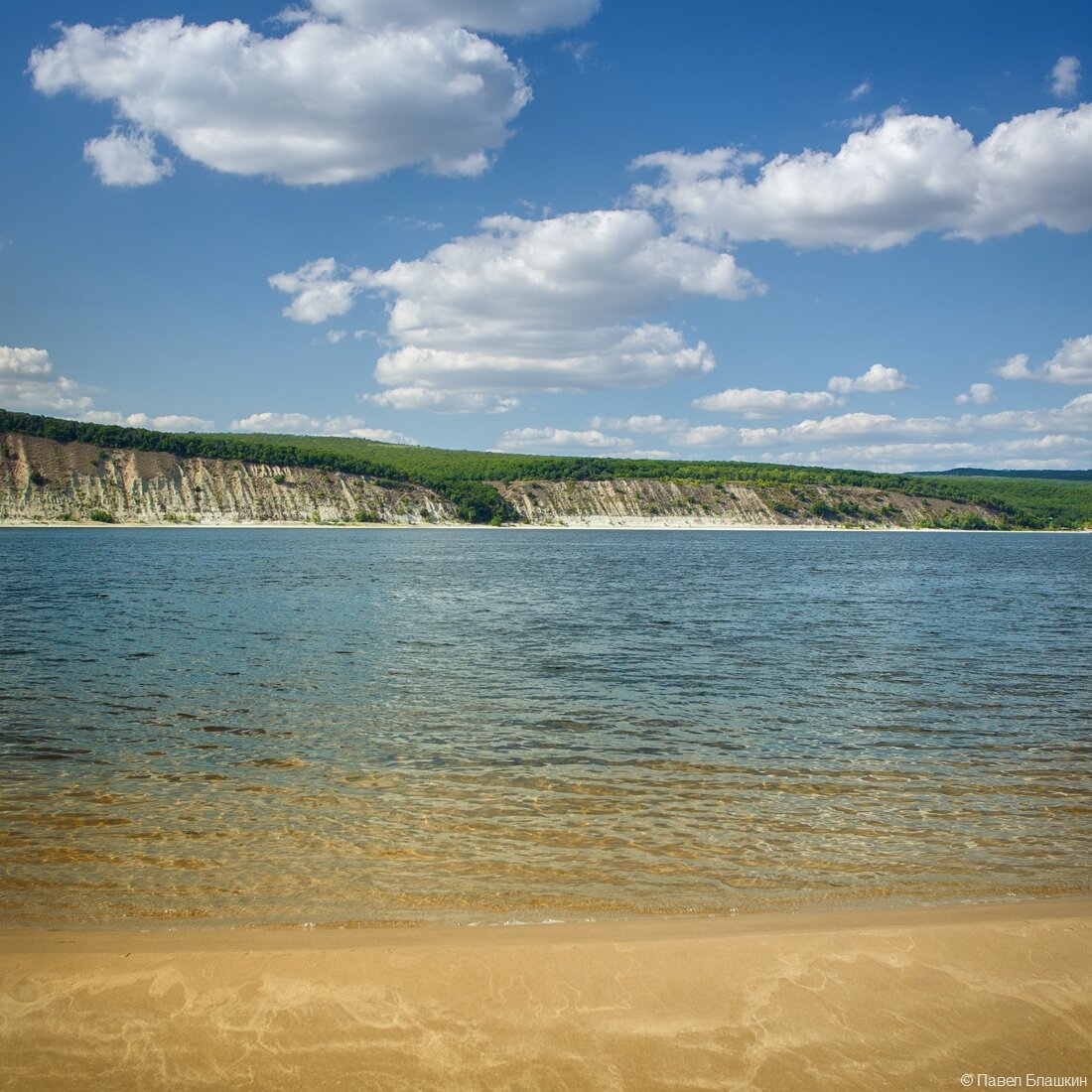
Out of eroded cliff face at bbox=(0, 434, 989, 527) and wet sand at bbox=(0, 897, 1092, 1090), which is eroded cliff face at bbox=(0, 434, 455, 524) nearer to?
eroded cliff face at bbox=(0, 434, 989, 527)

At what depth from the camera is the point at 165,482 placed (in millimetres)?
171625

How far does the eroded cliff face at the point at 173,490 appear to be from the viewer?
510 ft

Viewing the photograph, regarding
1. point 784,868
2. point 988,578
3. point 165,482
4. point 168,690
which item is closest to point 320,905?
point 784,868

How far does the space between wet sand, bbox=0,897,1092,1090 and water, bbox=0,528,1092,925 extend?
1.12m

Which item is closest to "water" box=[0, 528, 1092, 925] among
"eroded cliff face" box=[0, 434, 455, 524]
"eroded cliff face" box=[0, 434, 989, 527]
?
"eroded cliff face" box=[0, 434, 989, 527]

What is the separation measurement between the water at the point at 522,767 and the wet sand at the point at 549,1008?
44.3 inches

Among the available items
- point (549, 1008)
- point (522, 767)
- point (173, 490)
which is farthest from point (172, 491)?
point (549, 1008)

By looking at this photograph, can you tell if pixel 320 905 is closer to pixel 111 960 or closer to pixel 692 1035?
pixel 111 960

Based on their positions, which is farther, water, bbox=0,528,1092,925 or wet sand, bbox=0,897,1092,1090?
water, bbox=0,528,1092,925

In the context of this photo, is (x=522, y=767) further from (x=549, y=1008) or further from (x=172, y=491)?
(x=172, y=491)

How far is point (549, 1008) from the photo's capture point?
603cm

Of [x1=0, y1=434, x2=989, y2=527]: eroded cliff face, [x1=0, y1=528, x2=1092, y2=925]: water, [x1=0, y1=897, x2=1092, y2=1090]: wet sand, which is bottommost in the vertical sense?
[x1=0, y1=528, x2=1092, y2=925]: water

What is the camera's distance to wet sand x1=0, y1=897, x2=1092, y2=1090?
5.33 meters

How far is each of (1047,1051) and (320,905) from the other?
A: 6240mm
